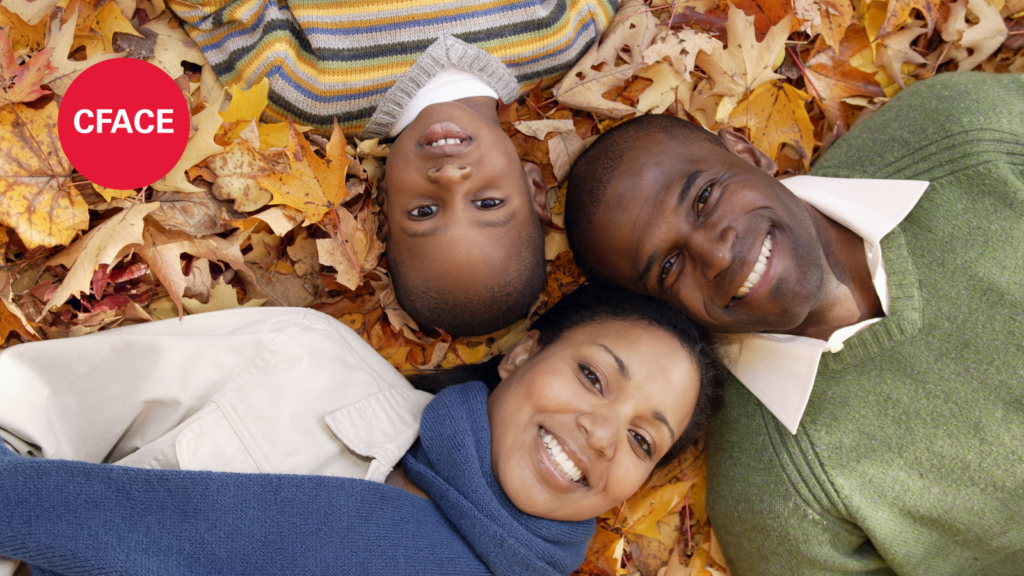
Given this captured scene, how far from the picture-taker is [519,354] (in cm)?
217

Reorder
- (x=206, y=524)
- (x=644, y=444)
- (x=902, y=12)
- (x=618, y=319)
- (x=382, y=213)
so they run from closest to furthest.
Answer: (x=206, y=524)
(x=644, y=444)
(x=618, y=319)
(x=382, y=213)
(x=902, y=12)

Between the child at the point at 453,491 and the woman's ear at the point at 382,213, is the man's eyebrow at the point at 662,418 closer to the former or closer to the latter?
the child at the point at 453,491

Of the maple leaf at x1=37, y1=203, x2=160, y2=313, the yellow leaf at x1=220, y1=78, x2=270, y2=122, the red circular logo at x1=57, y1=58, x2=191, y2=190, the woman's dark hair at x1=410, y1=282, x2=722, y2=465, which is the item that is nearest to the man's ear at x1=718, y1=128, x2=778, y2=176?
the woman's dark hair at x1=410, y1=282, x2=722, y2=465

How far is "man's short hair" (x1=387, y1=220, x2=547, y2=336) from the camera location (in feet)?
6.89

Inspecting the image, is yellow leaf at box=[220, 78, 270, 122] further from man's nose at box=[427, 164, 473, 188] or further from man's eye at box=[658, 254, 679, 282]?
man's eye at box=[658, 254, 679, 282]

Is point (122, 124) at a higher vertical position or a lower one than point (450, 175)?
higher

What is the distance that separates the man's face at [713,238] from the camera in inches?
75.4

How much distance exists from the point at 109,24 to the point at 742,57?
7.04 feet

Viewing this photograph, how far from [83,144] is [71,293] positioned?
0.44m

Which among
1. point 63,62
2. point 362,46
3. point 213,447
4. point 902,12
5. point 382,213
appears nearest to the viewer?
point 213,447

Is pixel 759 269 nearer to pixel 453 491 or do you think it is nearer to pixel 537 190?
pixel 537 190

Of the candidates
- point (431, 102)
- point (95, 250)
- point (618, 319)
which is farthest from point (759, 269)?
point (95, 250)

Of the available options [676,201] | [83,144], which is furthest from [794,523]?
[83,144]

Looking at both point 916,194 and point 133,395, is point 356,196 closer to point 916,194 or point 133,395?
point 133,395
